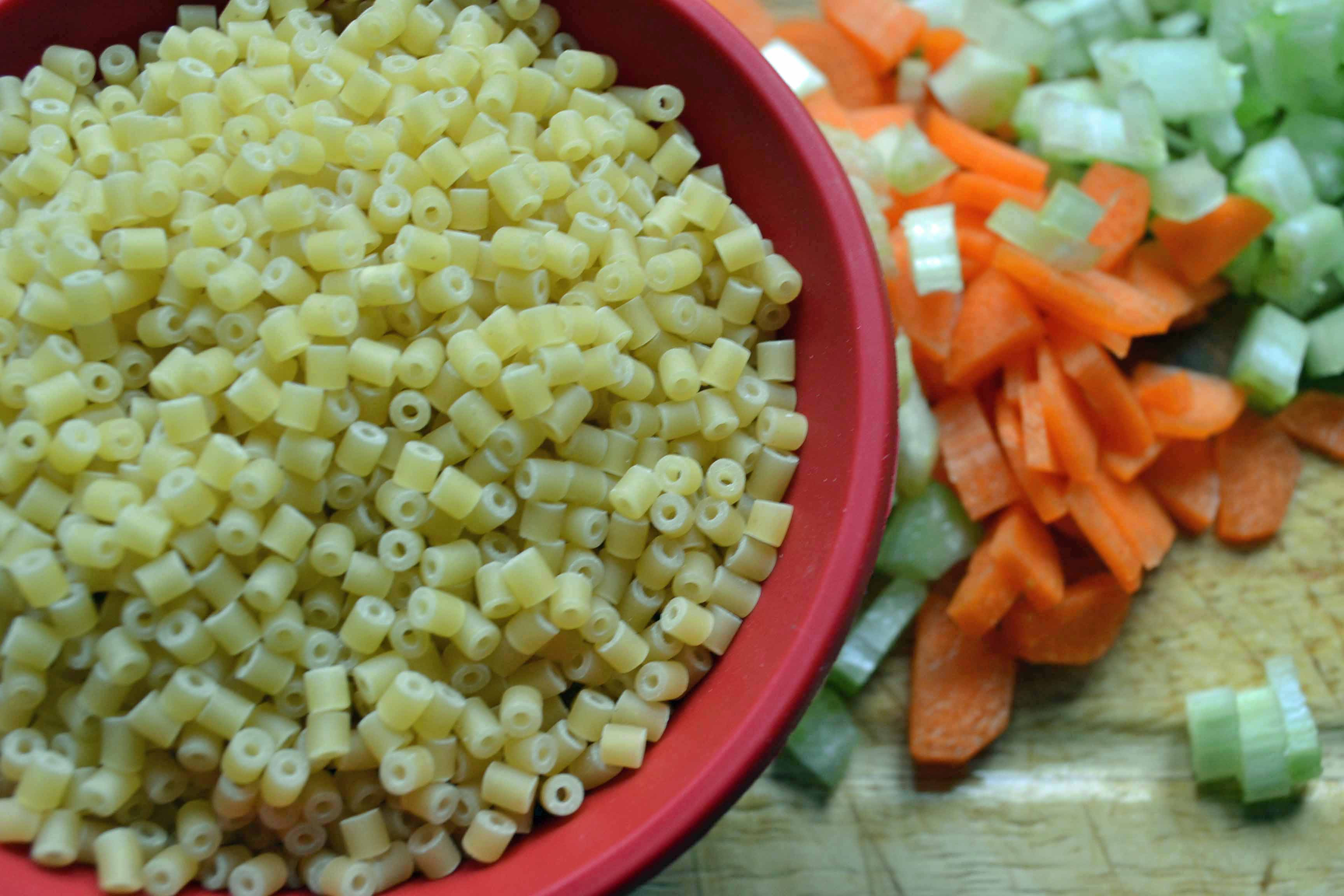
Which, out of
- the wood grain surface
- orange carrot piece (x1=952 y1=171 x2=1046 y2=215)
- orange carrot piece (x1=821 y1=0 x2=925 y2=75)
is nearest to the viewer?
the wood grain surface

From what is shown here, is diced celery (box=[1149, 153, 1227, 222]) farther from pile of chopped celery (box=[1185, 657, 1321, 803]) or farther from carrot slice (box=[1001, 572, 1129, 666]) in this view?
pile of chopped celery (box=[1185, 657, 1321, 803])

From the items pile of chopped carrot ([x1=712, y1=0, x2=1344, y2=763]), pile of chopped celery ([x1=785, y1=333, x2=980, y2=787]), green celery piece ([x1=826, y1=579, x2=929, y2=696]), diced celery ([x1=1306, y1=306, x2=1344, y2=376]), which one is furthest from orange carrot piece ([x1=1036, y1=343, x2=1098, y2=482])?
diced celery ([x1=1306, y1=306, x2=1344, y2=376])

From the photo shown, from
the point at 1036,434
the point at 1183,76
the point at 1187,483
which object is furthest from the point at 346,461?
the point at 1183,76

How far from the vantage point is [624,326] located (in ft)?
3.32

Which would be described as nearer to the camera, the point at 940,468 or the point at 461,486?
the point at 461,486

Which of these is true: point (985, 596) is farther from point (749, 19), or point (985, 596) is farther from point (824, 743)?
point (749, 19)

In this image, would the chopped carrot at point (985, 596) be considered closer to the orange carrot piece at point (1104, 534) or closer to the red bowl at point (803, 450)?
the orange carrot piece at point (1104, 534)

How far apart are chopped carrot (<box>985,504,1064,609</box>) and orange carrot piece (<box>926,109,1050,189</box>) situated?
0.42 meters

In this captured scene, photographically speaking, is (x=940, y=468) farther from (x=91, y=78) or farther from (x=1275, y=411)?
(x=91, y=78)

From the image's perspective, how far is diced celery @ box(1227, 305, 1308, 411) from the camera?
144 centimetres

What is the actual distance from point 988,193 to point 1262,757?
2.45 feet

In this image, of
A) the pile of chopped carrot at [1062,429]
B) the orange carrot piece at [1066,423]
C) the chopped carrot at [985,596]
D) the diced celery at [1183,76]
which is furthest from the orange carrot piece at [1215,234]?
the chopped carrot at [985,596]

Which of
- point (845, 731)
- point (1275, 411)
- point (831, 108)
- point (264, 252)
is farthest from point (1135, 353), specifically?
point (264, 252)

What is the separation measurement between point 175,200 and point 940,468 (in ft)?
3.03
